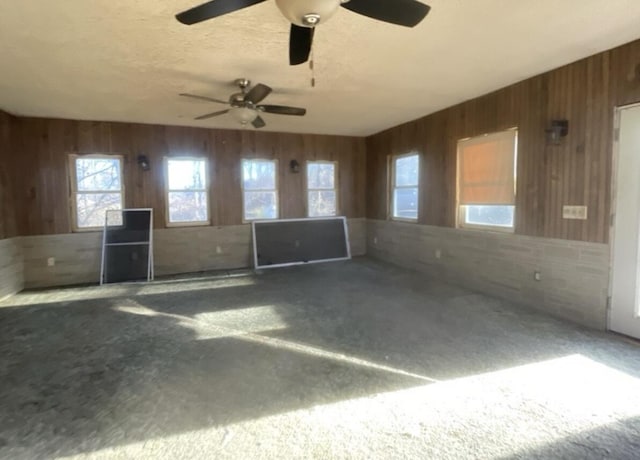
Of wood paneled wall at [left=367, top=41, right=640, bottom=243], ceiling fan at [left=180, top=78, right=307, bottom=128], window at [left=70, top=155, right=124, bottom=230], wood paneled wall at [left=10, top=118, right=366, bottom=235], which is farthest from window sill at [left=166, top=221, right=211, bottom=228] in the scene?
wood paneled wall at [left=367, top=41, right=640, bottom=243]

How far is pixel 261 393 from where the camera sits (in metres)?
2.36

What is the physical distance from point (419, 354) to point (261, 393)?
136cm

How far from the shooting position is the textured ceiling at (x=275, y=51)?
2516mm

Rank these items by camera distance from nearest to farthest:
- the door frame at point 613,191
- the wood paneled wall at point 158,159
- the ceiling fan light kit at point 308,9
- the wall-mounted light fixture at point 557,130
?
1. the ceiling fan light kit at point 308,9
2. the door frame at point 613,191
3. the wall-mounted light fixture at point 557,130
4. the wood paneled wall at point 158,159

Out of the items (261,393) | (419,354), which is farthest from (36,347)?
(419,354)

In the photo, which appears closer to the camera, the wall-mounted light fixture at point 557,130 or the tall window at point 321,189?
the wall-mounted light fixture at point 557,130

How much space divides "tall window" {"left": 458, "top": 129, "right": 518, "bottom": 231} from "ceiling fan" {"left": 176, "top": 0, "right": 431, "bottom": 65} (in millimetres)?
2951

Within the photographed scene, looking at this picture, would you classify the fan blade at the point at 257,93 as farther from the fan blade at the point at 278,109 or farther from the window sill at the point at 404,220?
the window sill at the point at 404,220

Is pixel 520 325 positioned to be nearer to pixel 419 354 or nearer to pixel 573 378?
pixel 573 378

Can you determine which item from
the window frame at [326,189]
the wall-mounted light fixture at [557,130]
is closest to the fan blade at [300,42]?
the wall-mounted light fixture at [557,130]

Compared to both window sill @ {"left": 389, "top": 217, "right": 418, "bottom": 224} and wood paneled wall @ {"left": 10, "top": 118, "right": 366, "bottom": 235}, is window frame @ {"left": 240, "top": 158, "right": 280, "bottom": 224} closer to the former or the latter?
wood paneled wall @ {"left": 10, "top": 118, "right": 366, "bottom": 235}

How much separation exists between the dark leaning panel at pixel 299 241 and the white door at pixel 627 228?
4.59 metres

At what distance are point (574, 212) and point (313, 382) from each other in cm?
320

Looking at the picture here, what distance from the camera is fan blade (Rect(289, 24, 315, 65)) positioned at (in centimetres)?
223
